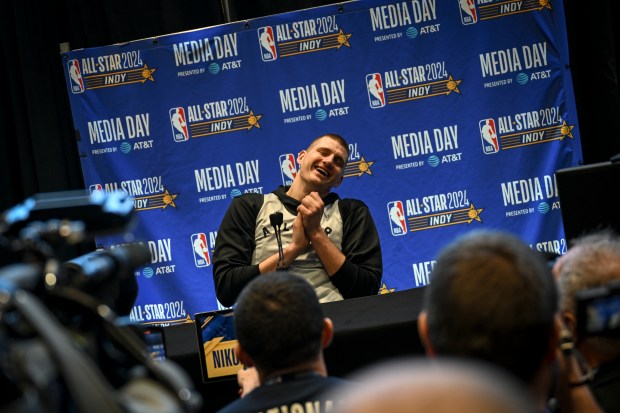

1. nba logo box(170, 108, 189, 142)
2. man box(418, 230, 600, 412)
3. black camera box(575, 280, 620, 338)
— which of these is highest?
nba logo box(170, 108, 189, 142)

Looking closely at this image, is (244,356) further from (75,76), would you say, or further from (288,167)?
(75,76)

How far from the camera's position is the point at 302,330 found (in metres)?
1.75

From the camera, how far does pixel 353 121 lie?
16.0 feet

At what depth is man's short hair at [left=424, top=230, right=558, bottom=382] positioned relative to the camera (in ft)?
3.41

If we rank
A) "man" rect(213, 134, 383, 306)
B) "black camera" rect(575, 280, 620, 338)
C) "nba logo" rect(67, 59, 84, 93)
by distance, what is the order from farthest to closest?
"nba logo" rect(67, 59, 84, 93)
"man" rect(213, 134, 383, 306)
"black camera" rect(575, 280, 620, 338)

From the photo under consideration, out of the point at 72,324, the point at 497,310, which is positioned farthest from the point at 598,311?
the point at 72,324

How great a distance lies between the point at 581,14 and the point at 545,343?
4.26 meters

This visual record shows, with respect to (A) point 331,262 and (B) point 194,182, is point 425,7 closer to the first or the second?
(B) point 194,182

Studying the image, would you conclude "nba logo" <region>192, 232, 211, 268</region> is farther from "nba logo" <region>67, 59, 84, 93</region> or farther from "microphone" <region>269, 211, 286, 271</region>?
"microphone" <region>269, 211, 286, 271</region>

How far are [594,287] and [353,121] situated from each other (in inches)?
131

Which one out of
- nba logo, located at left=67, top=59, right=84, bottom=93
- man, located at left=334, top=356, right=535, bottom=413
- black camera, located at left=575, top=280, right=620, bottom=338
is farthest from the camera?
nba logo, located at left=67, top=59, right=84, bottom=93

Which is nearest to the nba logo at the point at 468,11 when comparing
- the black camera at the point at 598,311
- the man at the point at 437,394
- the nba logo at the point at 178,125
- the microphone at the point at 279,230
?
the nba logo at the point at 178,125

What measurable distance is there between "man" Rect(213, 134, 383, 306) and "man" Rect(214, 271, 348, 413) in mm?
1283

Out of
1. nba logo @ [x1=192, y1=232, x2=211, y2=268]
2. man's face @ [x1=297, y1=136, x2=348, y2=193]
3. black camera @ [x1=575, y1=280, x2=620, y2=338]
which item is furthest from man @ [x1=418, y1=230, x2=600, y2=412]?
nba logo @ [x1=192, y1=232, x2=211, y2=268]
